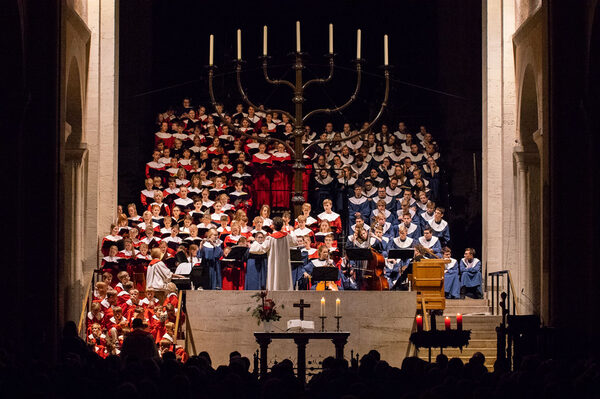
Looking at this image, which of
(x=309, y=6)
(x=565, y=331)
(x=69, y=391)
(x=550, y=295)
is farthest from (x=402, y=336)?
(x=309, y=6)

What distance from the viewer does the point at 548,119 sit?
1492cm

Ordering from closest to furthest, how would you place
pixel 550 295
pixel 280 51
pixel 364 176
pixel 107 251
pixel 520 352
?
pixel 520 352
pixel 550 295
pixel 107 251
pixel 364 176
pixel 280 51

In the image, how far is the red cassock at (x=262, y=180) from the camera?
22.7 meters

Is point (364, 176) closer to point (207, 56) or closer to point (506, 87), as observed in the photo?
point (506, 87)

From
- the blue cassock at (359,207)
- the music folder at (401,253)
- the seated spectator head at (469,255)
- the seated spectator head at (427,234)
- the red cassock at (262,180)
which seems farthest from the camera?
the red cassock at (262,180)

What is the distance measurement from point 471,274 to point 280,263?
4082 millimetres

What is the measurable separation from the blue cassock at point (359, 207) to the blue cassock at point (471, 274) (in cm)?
254

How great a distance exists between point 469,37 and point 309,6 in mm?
4230

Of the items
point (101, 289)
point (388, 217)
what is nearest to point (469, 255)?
point (388, 217)

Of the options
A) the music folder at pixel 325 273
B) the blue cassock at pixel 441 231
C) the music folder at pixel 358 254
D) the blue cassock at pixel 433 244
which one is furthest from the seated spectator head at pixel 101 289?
the blue cassock at pixel 441 231

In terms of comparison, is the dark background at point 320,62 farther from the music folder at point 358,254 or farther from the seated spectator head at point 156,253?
the music folder at point 358,254

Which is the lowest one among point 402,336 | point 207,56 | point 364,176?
point 402,336

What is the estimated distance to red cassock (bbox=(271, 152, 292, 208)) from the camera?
2272 cm

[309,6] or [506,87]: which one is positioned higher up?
[309,6]
